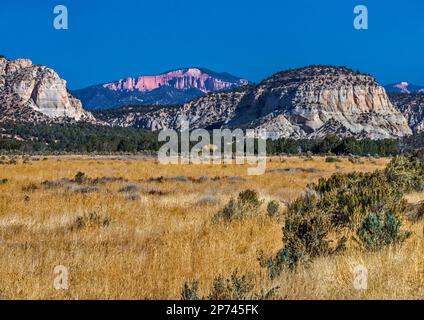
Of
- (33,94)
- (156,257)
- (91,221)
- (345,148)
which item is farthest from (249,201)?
(33,94)

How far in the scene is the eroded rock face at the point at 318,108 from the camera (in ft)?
434

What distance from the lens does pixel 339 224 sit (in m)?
8.85

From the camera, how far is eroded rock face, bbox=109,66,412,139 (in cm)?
13238

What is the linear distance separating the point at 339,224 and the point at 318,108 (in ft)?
438

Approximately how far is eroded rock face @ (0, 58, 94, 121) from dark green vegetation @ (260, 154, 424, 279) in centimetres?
12347

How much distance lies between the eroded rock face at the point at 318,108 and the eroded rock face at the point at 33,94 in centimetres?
5145

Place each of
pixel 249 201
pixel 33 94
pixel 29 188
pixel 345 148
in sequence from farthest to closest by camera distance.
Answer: pixel 33 94 < pixel 345 148 < pixel 29 188 < pixel 249 201

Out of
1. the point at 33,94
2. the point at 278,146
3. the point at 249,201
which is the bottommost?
the point at 249,201

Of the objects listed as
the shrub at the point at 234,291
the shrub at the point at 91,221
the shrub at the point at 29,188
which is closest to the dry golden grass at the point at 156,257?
the shrub at the point at 91,221

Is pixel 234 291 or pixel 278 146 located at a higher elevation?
pixel 278 146

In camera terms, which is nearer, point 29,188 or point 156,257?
point 156,257

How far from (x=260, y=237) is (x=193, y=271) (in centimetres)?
235

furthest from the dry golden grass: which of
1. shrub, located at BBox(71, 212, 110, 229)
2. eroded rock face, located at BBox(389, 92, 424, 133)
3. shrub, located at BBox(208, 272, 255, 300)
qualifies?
eroded rock face, located at BBox(389, 92, 424, 133)

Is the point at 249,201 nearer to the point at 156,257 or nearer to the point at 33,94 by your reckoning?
the point at 156,257
